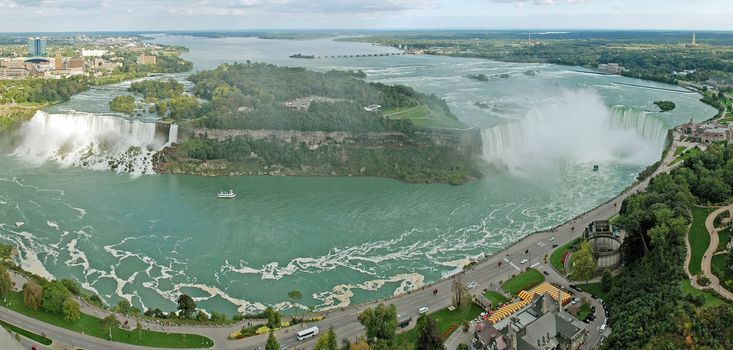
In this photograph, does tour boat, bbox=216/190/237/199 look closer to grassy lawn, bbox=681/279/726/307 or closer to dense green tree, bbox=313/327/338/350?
dense green tree, bbox=313/327/338/350

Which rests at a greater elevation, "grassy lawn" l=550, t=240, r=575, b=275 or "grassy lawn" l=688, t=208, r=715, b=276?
"grassy lawn" l=688, t=208, r=715, b=276

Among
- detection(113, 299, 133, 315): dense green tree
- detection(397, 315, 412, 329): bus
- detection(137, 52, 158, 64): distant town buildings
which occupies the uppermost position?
detection(137, 52, 158, 64): distant town buildings

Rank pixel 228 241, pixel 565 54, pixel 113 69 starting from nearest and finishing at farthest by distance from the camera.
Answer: pixel 228 241
pixel 113 69
pixel 565 54

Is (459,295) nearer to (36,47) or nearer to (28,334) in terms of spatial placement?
(28,334)

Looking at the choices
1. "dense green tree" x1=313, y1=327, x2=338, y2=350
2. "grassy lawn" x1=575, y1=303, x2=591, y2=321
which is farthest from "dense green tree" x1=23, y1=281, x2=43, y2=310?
"grassy lawn" x1=575, y1=303, x2=591, y2=321

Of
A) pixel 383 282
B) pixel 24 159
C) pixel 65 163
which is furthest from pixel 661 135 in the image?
pixel 24 159

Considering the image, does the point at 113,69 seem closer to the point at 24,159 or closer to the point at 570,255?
the point at 24,159
